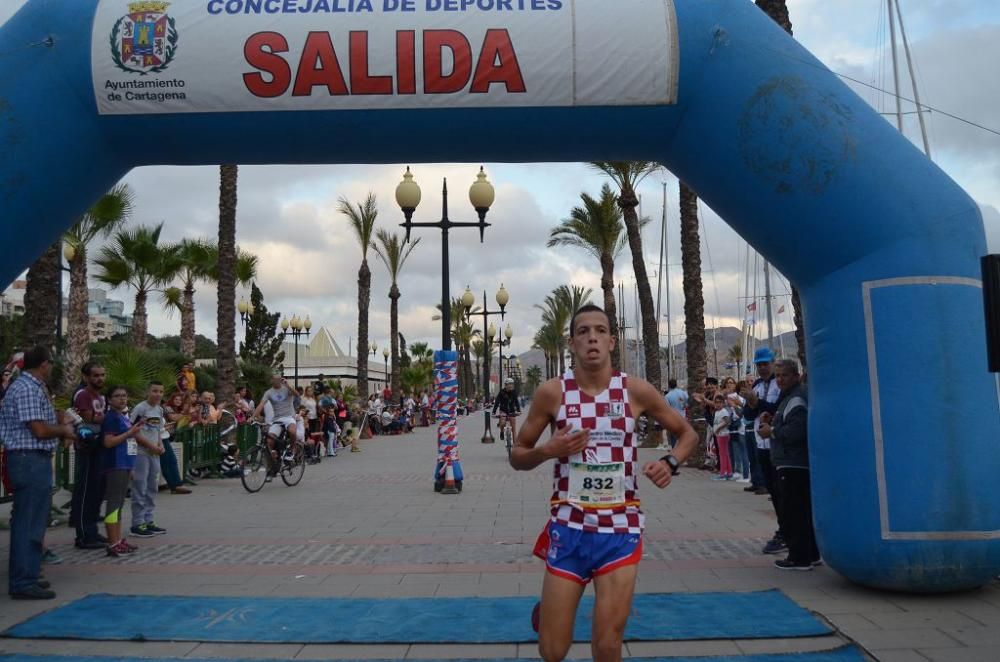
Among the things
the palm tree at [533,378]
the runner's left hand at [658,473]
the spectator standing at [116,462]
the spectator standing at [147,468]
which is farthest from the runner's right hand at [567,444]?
the palm tree at [533,378]

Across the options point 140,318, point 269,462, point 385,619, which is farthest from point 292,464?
point 140,318

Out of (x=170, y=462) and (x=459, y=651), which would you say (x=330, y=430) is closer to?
(x=170, y=462)

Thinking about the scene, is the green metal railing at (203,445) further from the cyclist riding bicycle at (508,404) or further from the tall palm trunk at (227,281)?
the cyclist riding bicycle at (508,404)

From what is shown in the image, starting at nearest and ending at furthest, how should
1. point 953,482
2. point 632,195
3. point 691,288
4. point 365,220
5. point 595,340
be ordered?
point 595,340
point 953,482
point 691,288
point 632,195
point 365,220

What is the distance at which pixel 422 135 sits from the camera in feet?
23.5

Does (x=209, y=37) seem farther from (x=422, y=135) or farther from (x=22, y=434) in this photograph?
(x=22, y=434)

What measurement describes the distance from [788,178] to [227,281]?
1486cm

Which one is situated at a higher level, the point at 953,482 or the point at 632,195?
the point at 632,195

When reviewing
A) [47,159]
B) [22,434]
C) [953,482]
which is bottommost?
[953,482]

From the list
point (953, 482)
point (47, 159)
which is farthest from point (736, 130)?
point (47, 159)

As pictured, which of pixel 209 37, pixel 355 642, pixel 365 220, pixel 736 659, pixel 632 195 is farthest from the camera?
pixel 365 220

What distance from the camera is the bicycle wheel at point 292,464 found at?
14.1 metres

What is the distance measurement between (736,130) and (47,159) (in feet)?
17.6

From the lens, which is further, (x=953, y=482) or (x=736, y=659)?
(x=953, y=482)
